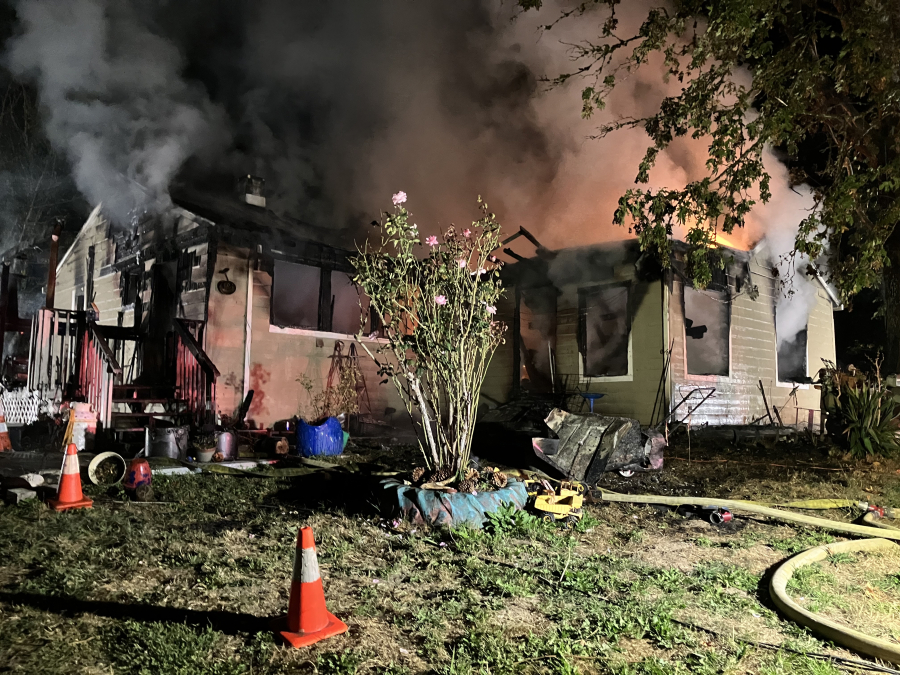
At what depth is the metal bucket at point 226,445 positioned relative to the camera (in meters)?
8.32

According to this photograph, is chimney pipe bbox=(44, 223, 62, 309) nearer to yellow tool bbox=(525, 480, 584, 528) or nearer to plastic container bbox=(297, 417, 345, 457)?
plastic container bbox=(297, 417, 345, 457)

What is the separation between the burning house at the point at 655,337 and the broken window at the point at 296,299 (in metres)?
5.23

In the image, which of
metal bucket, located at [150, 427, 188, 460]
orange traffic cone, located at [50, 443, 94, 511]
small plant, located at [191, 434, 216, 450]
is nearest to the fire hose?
orange traffic cone, located at [50, 443, 94, 511]

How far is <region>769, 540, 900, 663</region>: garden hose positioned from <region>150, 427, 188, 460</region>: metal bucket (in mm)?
7394

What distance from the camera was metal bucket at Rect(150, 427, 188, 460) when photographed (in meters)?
7.93

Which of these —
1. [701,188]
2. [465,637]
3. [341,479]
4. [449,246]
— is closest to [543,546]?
[465,637]

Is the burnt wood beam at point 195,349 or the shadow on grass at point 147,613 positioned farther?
the burnt wood beam at point 195,349

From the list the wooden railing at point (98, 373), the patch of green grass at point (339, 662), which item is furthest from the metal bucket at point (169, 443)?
the patch of green grass at point (339, 662)

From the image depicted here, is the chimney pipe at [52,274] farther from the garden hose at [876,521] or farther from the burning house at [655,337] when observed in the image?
the garden hose at [876,521]

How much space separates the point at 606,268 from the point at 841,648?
10.2 metres

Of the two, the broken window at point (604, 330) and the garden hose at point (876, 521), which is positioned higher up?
the broken window at point (604, 330)

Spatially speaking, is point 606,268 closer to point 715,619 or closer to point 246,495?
point 246,495

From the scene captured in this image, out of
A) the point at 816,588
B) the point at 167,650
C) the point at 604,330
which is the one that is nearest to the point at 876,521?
the point at 816,588

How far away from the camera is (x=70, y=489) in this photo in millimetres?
5320
